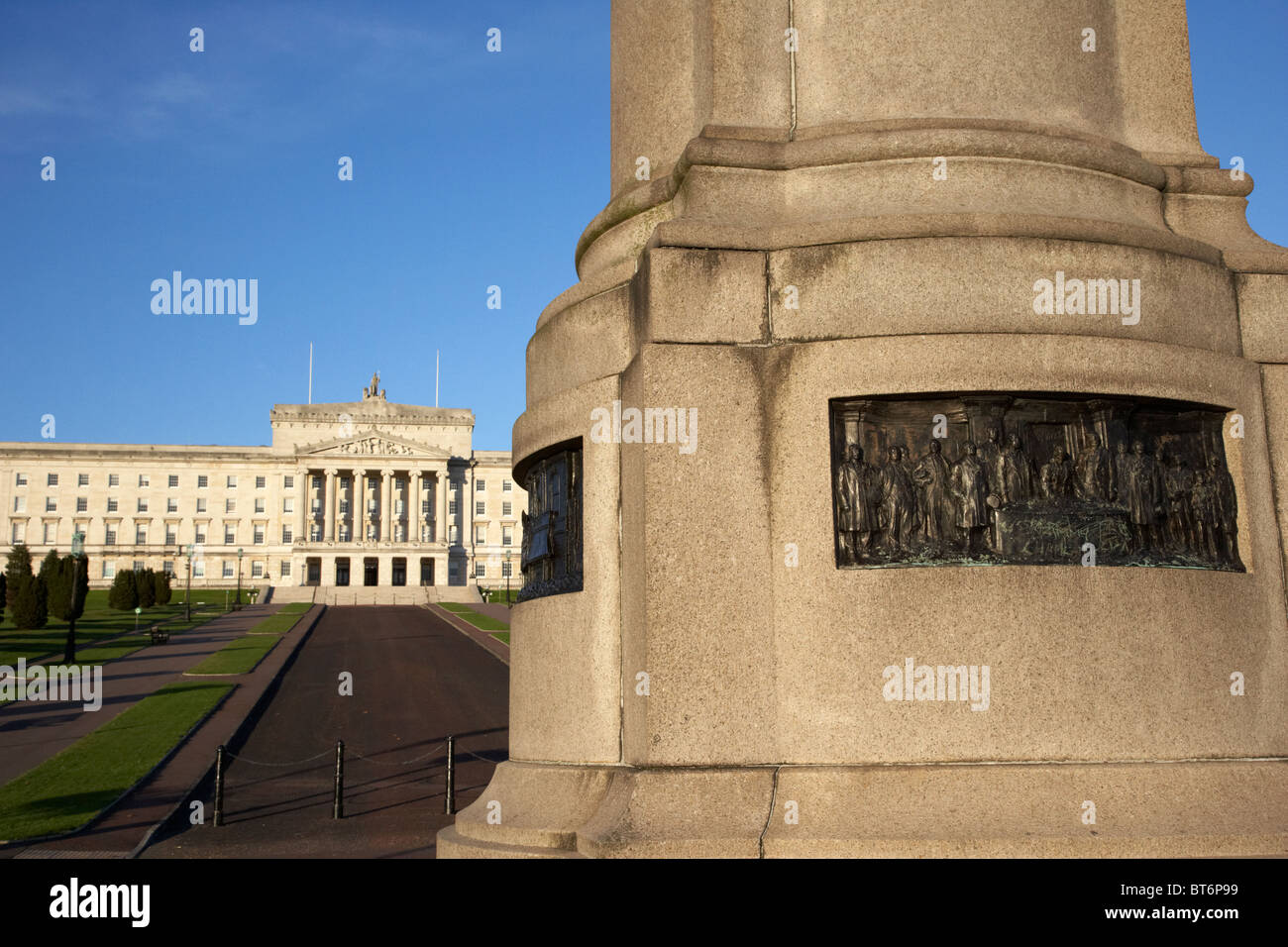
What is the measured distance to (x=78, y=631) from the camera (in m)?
52.6

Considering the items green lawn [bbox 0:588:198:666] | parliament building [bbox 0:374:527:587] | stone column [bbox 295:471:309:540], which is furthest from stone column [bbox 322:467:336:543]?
green lawn [bbox 0:588:198:666]

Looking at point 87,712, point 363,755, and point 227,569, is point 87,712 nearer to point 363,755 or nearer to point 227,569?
point 363,755

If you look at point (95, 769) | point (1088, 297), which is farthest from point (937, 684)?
point (95, 769)

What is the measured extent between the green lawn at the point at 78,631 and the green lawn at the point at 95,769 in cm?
1265

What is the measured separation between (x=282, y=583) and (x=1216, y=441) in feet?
405

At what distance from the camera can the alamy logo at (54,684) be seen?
29031 millimetres

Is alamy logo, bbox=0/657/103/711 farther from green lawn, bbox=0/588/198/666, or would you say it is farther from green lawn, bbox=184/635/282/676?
green lawn, bbox=184/635/282/676

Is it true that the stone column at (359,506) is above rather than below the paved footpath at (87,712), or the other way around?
above

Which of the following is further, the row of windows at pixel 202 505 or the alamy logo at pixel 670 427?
the row of windows at pixel 202 505

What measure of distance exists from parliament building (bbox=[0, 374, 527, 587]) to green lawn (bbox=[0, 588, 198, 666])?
4643 centimetres
